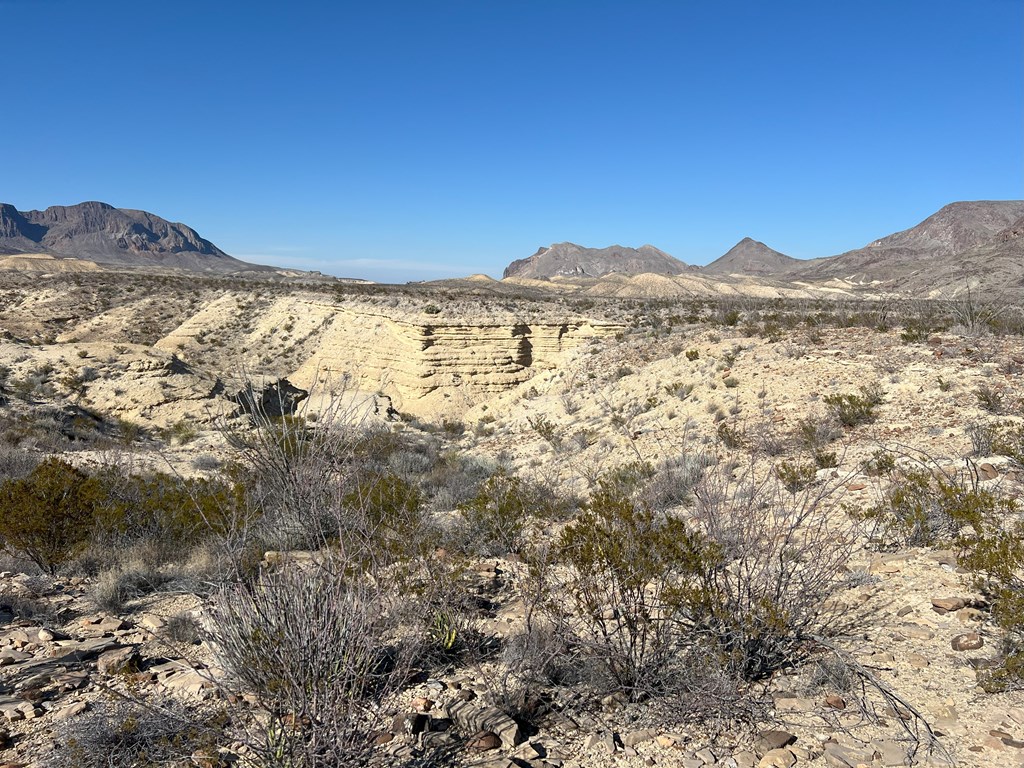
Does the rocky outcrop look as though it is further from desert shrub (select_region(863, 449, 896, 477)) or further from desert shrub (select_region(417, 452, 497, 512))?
desert shrub (select_region(863, 449, 896, 477))

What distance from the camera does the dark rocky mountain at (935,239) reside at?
97.0m

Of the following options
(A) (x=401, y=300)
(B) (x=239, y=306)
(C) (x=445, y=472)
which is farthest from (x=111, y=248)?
(C) (x=445, y=472)

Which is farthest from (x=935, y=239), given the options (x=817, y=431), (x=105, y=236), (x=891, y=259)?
(x=105, y=236)

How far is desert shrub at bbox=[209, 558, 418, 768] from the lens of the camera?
259 cm

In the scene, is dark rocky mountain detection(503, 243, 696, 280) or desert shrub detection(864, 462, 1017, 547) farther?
dark rocky mountain detection(503, 243, 696, 280)

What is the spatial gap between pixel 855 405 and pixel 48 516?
1068 cm

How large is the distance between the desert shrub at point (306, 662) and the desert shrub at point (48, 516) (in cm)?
288

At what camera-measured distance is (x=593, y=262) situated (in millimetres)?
125438

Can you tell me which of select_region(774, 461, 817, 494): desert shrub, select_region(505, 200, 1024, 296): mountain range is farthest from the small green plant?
select_region(505, 200, 1024, 296): mountain range

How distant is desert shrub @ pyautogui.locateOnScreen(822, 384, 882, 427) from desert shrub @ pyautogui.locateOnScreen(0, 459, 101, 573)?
33.3 feet

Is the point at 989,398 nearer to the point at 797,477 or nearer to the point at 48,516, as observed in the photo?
the point at 797,477

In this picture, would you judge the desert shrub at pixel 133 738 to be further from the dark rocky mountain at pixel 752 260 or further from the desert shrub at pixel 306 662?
the dark rocky mountain at pixel 752 260

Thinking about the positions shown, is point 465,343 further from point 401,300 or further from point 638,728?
point 638,728

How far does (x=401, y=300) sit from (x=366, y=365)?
471cm
